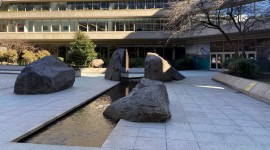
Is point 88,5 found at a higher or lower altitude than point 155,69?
higher

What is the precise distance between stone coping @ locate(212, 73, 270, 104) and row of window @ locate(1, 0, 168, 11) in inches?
1083

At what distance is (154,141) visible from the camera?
588 cm

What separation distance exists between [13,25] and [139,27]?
20.9m

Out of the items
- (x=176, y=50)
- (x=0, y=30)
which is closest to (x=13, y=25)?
(x=0, y=30)

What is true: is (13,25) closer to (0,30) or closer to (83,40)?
(0,30)

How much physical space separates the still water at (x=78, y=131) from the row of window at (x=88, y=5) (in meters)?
35.7

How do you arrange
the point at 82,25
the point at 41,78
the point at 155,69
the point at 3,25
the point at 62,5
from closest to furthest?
the point at 41,78, the point at 155,69, the point at 82,25, the point at 62,5, the point at 3,25

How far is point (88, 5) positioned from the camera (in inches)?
1746

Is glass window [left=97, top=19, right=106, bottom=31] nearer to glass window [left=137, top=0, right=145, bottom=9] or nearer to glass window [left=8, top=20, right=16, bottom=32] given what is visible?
glass window [left=137, top=0, right=145, bottom=9]

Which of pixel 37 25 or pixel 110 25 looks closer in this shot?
pixel 110 25

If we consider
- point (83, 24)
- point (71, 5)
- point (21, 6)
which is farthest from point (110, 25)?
point (21, 6)

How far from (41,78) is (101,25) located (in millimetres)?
31417

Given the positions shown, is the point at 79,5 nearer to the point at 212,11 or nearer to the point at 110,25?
the point at 110,25

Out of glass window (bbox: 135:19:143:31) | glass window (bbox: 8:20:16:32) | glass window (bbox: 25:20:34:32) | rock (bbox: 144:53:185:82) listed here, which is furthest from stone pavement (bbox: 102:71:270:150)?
glass window (bbox: 8:20:16:32)
